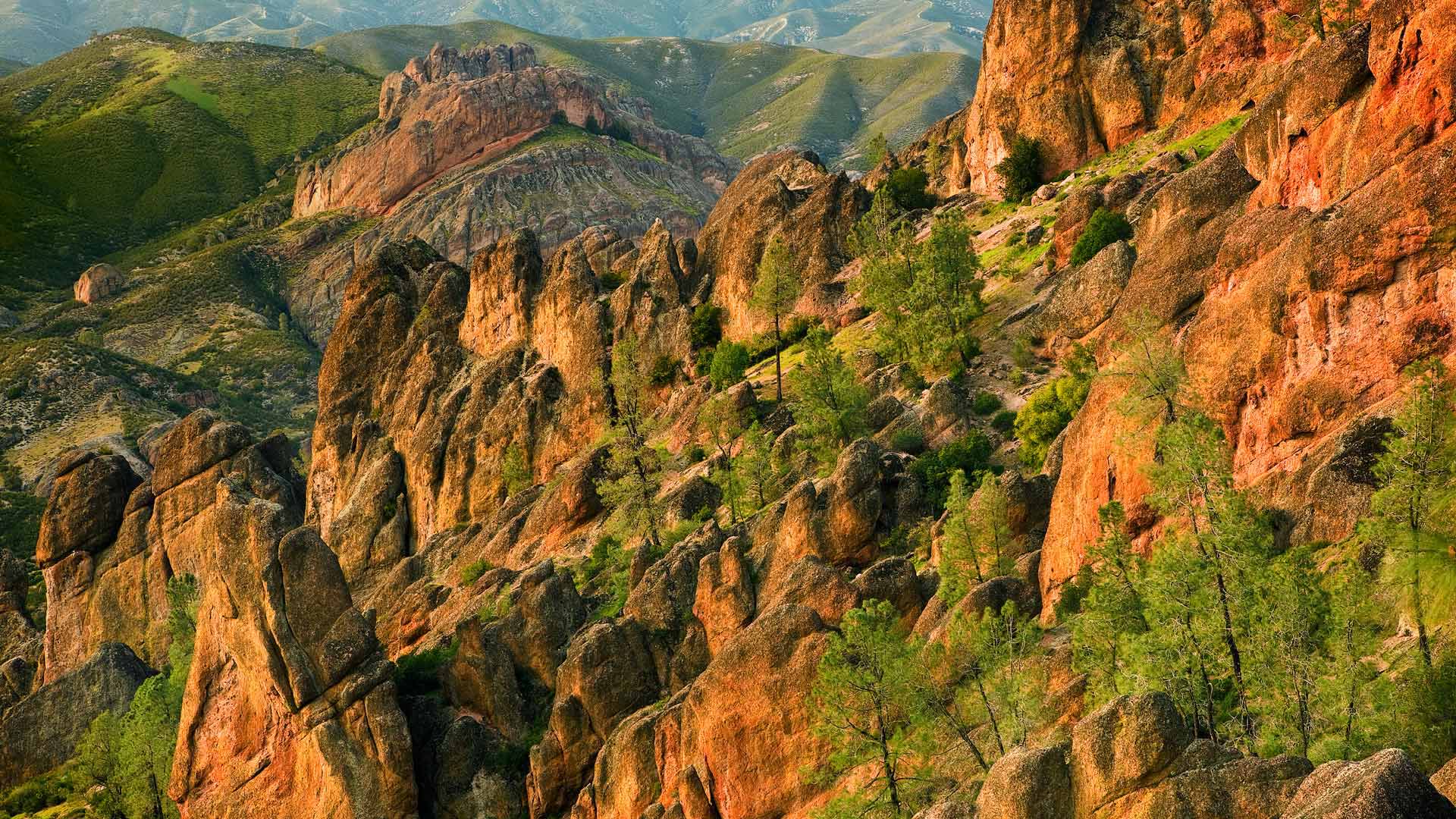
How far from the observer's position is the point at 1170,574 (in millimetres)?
38125

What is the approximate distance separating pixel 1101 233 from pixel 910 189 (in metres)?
43.8

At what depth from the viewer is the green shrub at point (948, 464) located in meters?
70.2

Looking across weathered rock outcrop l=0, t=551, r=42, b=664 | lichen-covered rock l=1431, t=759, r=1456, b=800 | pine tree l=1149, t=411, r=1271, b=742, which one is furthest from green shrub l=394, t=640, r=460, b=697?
lichen-covered rock l=1431, t=759, r=1456, b=800

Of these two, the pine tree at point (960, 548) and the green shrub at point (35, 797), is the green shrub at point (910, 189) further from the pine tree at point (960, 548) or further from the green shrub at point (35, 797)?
the green shrub at point (35, 797)

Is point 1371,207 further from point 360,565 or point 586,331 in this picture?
point 360,565

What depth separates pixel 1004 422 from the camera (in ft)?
254

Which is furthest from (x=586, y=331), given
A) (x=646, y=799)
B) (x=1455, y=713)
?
(x=1455, y=713)

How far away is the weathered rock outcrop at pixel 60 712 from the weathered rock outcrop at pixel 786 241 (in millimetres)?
55073

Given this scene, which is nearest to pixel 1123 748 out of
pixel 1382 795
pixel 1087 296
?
pixel 1382 795

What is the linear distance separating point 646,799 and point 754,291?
2165 inches

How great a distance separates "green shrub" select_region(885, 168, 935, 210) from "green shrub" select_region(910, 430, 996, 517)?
55.7m

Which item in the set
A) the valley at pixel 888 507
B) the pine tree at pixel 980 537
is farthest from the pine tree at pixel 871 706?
the pine tree at pixel 980 537

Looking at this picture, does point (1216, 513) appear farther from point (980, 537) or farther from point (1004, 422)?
point (1004, 422)

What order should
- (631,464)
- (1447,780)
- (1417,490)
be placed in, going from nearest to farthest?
(1447,780)
(1417,490)
(631,464)
